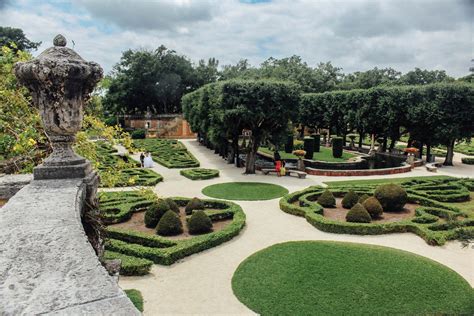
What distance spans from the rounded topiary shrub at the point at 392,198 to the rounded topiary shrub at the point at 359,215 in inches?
84.6

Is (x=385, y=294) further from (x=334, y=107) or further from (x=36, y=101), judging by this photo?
(x=334, y=107)

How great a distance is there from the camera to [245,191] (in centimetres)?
2016

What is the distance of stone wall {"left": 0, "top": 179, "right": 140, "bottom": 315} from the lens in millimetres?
2154

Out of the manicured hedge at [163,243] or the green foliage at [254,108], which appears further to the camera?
the green foliage at [254,108]

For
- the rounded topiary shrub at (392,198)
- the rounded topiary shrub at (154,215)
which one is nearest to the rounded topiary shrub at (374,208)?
the rounded topiary shrub at (392,198)

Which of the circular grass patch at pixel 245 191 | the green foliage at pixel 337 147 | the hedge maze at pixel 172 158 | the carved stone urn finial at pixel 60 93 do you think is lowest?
the circular grass patch at pixel 245 191

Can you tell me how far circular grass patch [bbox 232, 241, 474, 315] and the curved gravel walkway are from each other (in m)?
0.44

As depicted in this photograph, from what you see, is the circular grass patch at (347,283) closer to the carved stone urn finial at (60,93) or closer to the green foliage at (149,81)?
the carved stone urn finial at (60,93)

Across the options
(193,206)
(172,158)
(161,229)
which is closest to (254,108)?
(193,206)

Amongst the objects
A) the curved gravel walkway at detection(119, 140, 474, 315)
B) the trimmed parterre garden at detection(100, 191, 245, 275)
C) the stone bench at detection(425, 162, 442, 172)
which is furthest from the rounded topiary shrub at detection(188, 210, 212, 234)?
the stone bench at detection(425, 162, 442, 172)

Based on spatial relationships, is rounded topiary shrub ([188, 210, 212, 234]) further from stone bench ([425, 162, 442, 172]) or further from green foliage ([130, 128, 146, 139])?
green foliage ([130, 128, 146, 139])

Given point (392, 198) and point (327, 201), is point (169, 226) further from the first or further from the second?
point (392, 198)

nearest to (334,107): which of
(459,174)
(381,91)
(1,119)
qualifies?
(381,91)

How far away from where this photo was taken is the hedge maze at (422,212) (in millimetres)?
13008
